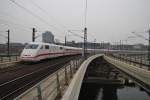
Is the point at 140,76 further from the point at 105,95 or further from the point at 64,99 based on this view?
the point at 64,99

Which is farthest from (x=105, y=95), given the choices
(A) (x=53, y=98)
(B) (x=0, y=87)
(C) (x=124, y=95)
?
(A) (x=53, y=98)

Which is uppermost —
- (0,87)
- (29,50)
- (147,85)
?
(29,50)

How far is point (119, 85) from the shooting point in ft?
151

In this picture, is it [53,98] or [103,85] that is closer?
[53,98]

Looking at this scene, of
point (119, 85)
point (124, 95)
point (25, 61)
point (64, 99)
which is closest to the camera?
point (64, 99)

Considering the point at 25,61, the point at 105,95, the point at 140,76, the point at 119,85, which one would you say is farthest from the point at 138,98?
the point at 25,61

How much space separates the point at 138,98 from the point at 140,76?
334cm

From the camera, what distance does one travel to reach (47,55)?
36219 mm

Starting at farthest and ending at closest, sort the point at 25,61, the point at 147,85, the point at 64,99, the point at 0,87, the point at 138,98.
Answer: the point at 138,98
the point at 25,61
the point at 147,85
the point at 0,87
the point at 64,99

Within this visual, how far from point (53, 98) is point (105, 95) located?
2809 cm

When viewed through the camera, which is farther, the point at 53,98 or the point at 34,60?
the point at 34,60

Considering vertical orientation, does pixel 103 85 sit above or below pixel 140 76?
below

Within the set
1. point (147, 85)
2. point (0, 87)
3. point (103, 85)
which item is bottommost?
point (103, 85)

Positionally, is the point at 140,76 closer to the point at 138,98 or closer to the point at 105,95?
the point at 138,98
